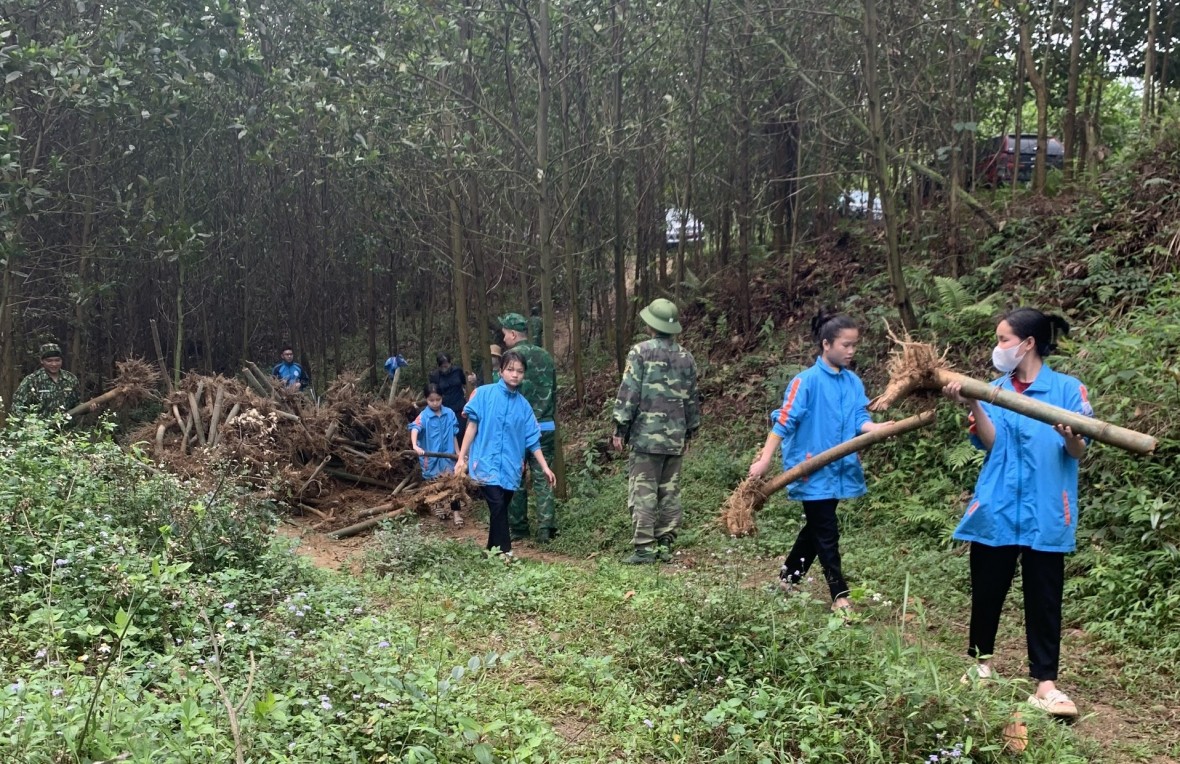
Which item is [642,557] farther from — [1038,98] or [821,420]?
[1038,98]

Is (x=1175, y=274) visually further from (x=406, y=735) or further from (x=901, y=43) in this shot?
(x=406, y=735)

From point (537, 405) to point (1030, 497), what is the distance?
17.8 ft

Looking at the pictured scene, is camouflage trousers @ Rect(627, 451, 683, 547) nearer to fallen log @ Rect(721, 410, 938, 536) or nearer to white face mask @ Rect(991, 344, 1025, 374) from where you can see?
fallen log @ Rect(721, 410, 938, 536)

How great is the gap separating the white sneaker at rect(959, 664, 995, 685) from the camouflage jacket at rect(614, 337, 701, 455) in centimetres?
348

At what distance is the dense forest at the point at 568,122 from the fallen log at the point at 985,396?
16.4 feet

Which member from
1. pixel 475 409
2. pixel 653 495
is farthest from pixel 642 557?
pixel 475 409

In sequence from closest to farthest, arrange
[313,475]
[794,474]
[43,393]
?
1. [794,474]
2. [43,393]
3. [313,475]

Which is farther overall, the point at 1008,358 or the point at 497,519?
the point at 497,519

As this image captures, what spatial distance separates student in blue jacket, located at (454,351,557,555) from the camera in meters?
7.19

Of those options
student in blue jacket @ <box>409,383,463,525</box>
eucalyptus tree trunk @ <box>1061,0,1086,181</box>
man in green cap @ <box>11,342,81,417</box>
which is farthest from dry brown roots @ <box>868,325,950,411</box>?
man in green cap @ <box>11,342,81,417</box>

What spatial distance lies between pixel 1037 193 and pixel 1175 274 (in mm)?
3413

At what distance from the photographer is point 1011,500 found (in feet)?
13.3

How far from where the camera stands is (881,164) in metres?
8.59

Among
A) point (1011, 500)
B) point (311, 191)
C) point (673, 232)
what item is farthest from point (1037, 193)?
point (311, 191)
